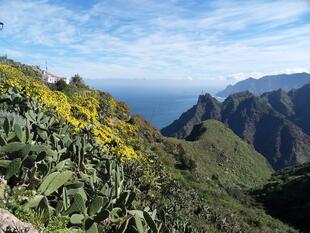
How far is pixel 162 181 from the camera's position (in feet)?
75.5

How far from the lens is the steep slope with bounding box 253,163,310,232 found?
46.4 m

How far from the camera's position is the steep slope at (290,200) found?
4638cm

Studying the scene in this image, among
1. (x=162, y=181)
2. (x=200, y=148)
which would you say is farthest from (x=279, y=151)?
(x=162, y=181)

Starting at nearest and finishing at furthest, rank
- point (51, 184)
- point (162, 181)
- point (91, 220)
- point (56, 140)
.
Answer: point (91, 220)
point (51, 184)
point (56, 140)
point (162, 181)

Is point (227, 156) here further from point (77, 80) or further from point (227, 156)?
point (77, 80)

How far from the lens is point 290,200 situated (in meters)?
56.2

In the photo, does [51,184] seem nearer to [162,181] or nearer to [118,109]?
[162,181]

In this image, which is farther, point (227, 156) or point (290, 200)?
point (227, 156)

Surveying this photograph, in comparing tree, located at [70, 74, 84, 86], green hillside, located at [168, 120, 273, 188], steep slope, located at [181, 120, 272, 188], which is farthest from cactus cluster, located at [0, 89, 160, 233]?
steep slope, located at [181, 120, 272, 188]

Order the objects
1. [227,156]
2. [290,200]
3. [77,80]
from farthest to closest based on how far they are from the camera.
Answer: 1. [227,156]
2. [290,200]
3. [77,80]

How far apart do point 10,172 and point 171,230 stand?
4.34 meters

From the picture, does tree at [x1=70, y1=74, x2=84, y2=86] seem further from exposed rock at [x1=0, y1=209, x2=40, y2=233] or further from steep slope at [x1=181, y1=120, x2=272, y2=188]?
exposed rock at [x1=0, y1=209, x2=40, y2=233]

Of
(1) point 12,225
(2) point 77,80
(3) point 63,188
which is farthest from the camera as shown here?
(2) point 77,80

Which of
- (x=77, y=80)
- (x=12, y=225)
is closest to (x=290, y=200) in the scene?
(x=77, y=80)
